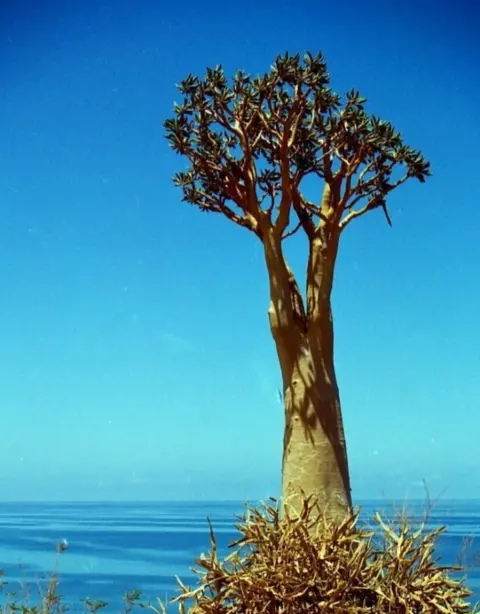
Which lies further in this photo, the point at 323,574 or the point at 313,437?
the point at 313,437

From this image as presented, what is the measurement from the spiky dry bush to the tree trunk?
0.73 metres

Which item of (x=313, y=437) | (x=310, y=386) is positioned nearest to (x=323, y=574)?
(x=313, y=437)

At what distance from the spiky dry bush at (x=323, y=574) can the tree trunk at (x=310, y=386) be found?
732 millimetres

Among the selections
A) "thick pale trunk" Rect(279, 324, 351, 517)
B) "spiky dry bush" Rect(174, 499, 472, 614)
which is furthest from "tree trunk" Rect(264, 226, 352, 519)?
"spiky dry bush" Rect(174, 499, 472, 614)

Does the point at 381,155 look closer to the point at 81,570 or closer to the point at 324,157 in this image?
the point at 324,157

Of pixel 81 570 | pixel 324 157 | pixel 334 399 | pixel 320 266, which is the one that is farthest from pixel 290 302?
pixel 81 570

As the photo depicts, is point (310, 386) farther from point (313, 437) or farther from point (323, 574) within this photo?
point (323, 574)

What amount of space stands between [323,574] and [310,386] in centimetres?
157

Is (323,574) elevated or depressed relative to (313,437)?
depressed

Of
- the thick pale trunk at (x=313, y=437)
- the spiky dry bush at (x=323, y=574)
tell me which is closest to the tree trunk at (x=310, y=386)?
the thick pale trunk at (x=313, y=437)

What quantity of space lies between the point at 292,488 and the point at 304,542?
1051 mm

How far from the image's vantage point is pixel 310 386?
514 cm

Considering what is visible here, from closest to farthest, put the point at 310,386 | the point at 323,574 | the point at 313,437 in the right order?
the point at 323,574 < the point at 313,437 < the point at 310,386

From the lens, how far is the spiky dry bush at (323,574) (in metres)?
3.71
